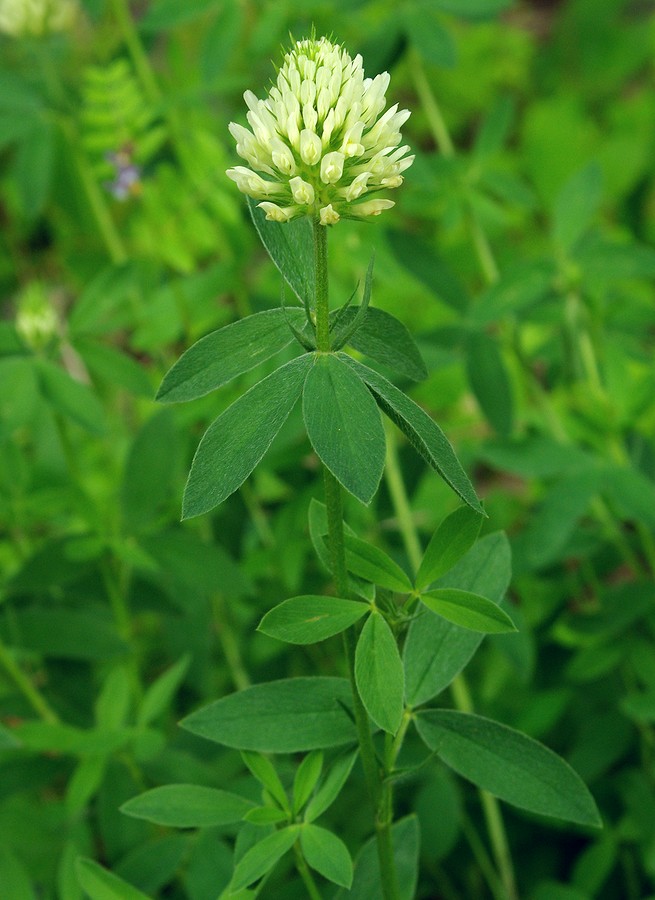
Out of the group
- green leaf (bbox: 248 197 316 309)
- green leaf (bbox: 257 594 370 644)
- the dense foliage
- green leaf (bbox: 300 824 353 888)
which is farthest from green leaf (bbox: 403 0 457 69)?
green leaf (bbox: 300 824 353 888)

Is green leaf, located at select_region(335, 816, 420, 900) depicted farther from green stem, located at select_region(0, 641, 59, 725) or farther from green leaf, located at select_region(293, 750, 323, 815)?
green stem, located at select_region(0, 641, 59, 725)

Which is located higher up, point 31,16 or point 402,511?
point 31,16

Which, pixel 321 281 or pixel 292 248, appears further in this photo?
pixel 292 248

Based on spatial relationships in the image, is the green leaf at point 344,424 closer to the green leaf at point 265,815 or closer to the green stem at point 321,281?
the green stem at point 321,281

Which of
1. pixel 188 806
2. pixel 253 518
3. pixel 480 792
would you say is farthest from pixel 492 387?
pixel 188 806

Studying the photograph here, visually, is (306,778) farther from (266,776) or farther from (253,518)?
(253,518)

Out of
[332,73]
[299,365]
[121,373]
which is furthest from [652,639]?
[332,73]

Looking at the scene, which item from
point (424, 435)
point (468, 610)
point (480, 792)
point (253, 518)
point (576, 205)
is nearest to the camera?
point (424, 435)

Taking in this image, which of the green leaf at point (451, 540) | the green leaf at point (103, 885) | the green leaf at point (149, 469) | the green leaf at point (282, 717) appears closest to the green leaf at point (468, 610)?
the green leaf at point (451, 540)
